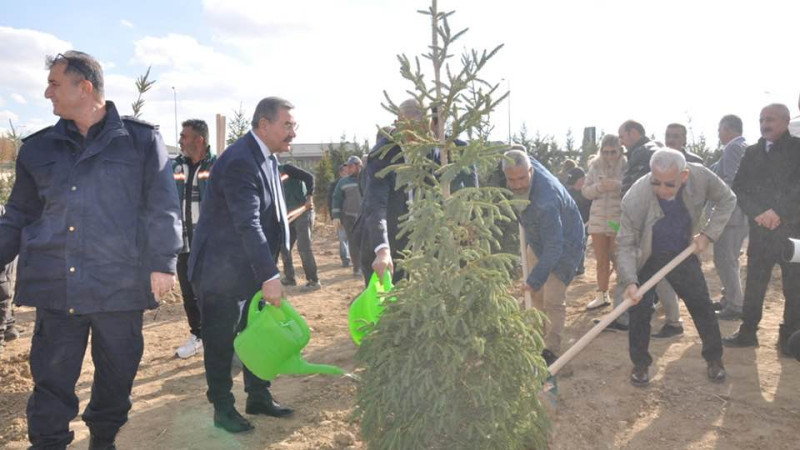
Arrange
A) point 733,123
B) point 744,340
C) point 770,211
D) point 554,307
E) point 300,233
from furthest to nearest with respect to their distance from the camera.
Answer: point 300,233, point 733,123, point 744,340, point 770,211, point 554,307

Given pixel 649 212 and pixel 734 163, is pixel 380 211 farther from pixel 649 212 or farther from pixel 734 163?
pixel 734 163

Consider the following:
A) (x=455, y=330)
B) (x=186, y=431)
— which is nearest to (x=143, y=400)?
(x=186, y=431)

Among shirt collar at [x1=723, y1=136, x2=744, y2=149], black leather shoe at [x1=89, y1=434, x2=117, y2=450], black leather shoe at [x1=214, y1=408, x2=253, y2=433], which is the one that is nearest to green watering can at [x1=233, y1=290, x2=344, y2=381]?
black leather shoe at [x1=214, y1=408, x2=253, y2=433]

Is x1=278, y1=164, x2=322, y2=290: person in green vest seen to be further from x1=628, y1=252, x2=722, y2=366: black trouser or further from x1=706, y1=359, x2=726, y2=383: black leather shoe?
x1=706, y1=359, x2=726, y2=383: black leather shoe

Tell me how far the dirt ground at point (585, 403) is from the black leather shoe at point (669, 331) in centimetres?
8

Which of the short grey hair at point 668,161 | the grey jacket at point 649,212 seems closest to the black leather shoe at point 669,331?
the grey jacket at point 649,212

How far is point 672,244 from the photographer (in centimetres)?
436

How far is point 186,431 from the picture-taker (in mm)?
3785

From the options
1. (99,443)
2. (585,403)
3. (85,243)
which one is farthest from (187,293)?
(585,403)

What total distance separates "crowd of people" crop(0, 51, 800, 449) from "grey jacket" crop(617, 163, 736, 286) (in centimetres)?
1

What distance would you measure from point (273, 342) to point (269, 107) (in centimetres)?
137

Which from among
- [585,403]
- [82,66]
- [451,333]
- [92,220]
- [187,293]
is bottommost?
[585,403]

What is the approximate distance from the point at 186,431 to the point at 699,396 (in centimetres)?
344

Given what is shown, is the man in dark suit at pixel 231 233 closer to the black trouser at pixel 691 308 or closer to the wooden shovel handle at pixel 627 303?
the wooden shovel handle at pixel 627 303
